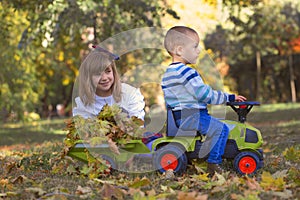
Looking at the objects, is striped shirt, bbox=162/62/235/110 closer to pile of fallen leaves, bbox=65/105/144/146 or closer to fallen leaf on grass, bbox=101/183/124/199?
pile of fallen leaves, bbox=65/105/144/146

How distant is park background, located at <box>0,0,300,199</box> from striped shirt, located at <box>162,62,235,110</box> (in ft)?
2.15

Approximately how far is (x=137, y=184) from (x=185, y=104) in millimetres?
948

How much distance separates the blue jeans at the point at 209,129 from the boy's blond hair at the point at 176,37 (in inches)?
22.9

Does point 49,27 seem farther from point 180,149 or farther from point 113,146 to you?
point 180,149

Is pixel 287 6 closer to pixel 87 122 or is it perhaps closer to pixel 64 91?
pixel 64 91

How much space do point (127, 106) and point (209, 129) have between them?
0.95 metres

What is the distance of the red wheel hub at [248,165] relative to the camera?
15.6 ft

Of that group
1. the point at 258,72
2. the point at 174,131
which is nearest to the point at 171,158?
the point at 174,131

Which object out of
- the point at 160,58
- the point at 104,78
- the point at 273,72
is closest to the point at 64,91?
the point at 273,72

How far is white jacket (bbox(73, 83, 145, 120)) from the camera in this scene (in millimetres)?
5280

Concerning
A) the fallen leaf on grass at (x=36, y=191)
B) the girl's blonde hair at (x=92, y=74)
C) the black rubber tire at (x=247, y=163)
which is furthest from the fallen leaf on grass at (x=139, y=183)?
the girl's blonde hair at (x=92, y=74)

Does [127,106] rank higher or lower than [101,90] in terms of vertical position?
lower

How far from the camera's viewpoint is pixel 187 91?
4.73 m

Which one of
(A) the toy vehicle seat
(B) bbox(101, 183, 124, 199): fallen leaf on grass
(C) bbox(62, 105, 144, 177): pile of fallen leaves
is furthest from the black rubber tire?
(B) bbox(101, 183, 124, 199): fallen leaf on grass
